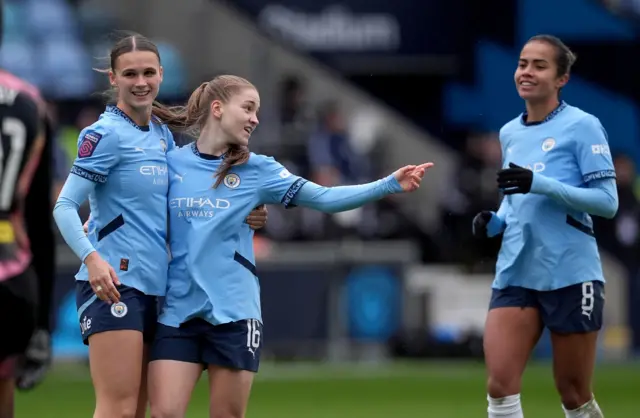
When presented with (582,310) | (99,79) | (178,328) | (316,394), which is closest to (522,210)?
(582,310)

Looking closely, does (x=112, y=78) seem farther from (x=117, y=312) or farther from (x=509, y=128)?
(x=509, y=128)

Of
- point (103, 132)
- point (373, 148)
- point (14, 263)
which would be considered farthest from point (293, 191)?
point (373, 148)

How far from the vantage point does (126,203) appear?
7.17 meters

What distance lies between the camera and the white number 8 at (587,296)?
8.30 meters

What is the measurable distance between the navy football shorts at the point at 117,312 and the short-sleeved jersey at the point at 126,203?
0.16 ft

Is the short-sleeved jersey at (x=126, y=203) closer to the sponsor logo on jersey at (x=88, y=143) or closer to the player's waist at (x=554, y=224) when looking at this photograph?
the sponsor logo on jersey at (x=88, y=143)

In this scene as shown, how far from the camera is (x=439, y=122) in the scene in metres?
24.2

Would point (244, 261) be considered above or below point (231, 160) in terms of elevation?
below

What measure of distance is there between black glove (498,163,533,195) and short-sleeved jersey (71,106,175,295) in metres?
1.80

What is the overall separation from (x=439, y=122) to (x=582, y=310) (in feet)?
52.5

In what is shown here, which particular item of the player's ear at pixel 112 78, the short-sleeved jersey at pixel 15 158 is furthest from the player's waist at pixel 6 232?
the player's ear at pixel 112 78

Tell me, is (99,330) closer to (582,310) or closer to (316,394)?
(582,310)

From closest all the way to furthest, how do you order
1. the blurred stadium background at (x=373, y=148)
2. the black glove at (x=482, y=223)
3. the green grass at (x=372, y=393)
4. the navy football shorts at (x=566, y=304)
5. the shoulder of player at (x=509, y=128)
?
the navy football shorts at (x=566, y=304) → the black glove at (x=482, y=223) → the shoulder of player at (x=509, y=128) → the green grass at (x=372, y=393) → the blurred stadium background at (x=373, y=148)

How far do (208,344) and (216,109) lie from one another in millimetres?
1133
